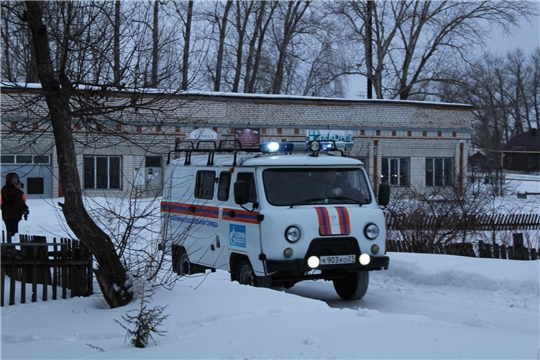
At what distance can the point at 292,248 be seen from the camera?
909 centimetres

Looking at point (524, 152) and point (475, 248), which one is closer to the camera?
point (475, 248)

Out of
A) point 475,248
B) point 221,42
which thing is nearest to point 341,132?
point 221,42

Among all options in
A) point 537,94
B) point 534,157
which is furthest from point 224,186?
point 537,94

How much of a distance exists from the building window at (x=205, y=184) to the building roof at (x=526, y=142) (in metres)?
74.9

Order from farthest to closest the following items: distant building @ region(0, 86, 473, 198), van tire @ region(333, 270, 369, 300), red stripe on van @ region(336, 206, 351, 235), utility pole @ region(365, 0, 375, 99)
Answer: utility pole @ region(365, 0, 375, 99) < distant building @ region(0, 86, 473, 198) < van tire @ region(333, 270, 369, 300) < red stripe on van @ region(336, 206, 351, 235)

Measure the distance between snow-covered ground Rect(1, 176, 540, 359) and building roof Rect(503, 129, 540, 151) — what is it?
244ft

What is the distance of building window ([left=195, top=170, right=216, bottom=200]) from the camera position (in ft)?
36.2

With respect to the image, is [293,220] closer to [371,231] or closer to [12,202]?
[371,231]

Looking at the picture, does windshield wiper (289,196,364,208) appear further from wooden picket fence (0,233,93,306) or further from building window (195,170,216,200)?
wooden picket fence (0,233,93,306)

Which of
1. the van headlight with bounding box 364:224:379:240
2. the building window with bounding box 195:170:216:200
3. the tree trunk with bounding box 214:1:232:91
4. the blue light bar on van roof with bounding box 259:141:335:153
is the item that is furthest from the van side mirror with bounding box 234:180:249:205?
the tree trunk with bounding box 214:1:232:91

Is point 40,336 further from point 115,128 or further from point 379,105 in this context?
point 379,105

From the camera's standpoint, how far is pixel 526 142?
8144 cm

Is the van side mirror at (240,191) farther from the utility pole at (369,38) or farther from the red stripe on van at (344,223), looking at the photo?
the utility pole at (369,38)

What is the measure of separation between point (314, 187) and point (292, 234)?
933mm
